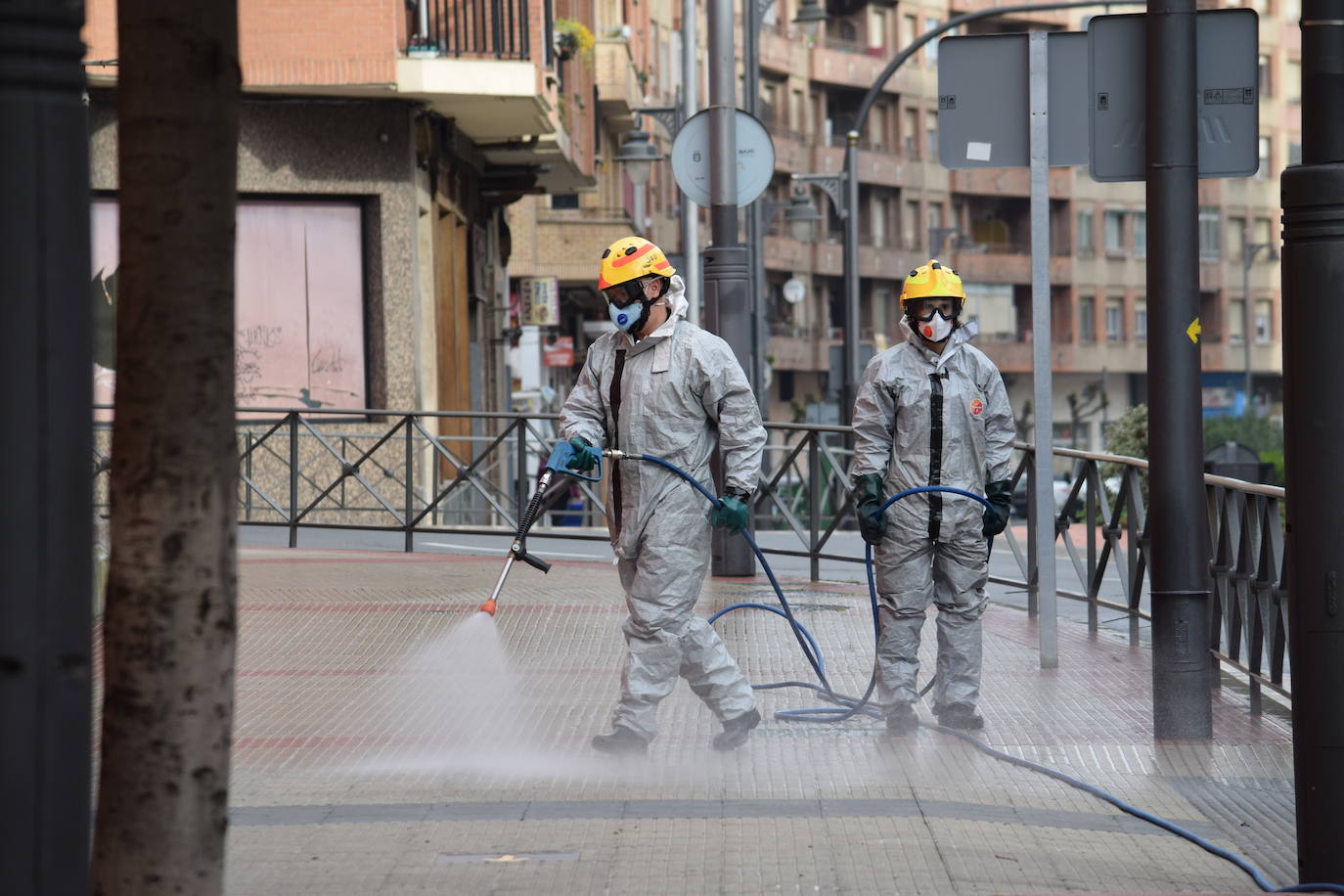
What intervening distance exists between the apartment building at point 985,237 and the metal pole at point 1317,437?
56375 millimetres

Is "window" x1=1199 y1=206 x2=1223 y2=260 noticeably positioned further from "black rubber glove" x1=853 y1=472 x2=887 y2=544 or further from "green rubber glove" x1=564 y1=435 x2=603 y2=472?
"green rubber glove" x1=564 y1=435 x2=603 y2=472

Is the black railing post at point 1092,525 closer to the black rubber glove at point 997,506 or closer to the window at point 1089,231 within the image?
the black rubber glove at point 997,506

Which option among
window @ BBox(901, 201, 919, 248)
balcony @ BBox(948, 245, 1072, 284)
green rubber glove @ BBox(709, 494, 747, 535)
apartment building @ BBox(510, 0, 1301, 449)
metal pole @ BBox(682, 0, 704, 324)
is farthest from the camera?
balcony @ BBox(948, 245, 1072, 284)

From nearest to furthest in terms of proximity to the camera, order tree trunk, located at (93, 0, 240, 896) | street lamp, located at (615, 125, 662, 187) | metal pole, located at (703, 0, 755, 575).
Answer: tree trunk, located at (93, 0, 240, 896) < metal pole, located at (703, 0, 755, 575) < street lamp, located at (615, 125, 662, 187)

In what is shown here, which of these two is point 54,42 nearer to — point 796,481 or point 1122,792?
point 1122,792

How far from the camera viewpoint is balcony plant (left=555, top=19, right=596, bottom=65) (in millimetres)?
26469

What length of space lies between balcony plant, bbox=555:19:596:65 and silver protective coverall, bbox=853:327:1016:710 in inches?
736

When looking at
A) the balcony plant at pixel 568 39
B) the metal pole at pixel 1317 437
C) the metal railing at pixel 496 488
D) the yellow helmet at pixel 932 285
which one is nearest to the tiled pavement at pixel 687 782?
the metal pole at pixel 1317 437

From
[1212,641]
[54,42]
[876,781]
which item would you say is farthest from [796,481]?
[54,42]

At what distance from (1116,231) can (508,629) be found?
72385 mm

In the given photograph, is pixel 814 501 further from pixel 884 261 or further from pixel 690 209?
pixel 884 261

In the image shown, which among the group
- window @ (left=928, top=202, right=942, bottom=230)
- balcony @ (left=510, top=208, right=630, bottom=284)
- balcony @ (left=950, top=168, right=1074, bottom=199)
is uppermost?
balcony @ (left=950, top=168, right=1074, bottom=199)

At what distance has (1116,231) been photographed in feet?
262

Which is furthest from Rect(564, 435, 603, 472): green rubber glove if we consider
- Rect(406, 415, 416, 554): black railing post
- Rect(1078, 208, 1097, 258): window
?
Rect(1078, 208, 1097, 258): window
